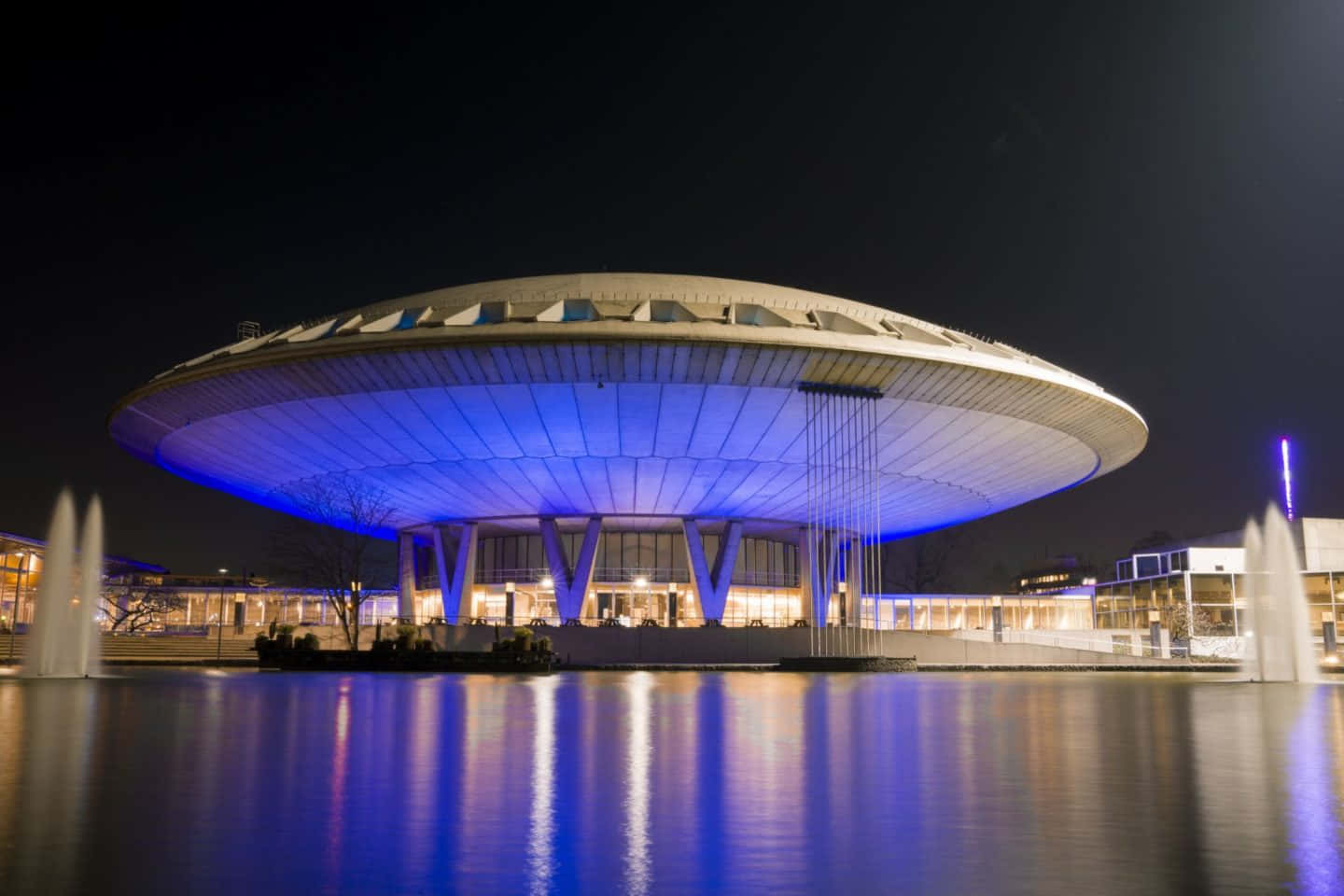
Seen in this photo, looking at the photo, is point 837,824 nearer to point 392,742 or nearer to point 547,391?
point 392,742

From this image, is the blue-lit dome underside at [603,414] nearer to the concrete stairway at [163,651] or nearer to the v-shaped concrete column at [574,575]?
the v-shaped concrete column at [574,575]

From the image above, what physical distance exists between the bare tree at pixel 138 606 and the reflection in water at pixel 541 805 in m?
51.5

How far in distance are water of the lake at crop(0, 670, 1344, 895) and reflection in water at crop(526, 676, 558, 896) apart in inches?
0.7

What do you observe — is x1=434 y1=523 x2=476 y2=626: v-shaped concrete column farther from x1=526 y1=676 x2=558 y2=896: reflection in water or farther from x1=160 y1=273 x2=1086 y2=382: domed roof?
x1=526 y1=676 x2=558 y2=896: reflection in water

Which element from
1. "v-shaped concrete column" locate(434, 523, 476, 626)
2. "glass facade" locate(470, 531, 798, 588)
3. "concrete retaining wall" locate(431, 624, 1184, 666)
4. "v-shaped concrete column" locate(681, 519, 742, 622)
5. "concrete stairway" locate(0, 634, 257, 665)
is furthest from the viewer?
"glass facade" locate(470, 531, 798, 588)

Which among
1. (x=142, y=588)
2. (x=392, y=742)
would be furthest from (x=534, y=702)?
(x=142, y=588)

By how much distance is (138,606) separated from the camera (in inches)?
2328

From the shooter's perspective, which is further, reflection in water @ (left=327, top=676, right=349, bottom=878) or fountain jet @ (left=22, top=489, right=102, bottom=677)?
fountain jet @ (left=22, top=489, right=102, bottom=677)

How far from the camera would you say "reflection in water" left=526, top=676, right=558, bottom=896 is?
3447 millimetres

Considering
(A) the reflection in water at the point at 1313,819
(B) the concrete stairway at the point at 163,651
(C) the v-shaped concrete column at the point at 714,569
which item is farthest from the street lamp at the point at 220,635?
(A) the reflection in water at the point at 1313,819

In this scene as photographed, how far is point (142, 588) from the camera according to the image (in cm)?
6200

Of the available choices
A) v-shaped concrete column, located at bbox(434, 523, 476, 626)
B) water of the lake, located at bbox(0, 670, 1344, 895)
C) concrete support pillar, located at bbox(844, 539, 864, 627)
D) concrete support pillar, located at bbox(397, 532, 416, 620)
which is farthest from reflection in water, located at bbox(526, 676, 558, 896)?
concrete support pillar, located at bbox(397, 532, 416, 620)

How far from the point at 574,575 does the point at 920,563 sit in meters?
44.4

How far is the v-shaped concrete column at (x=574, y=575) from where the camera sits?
41.7m
